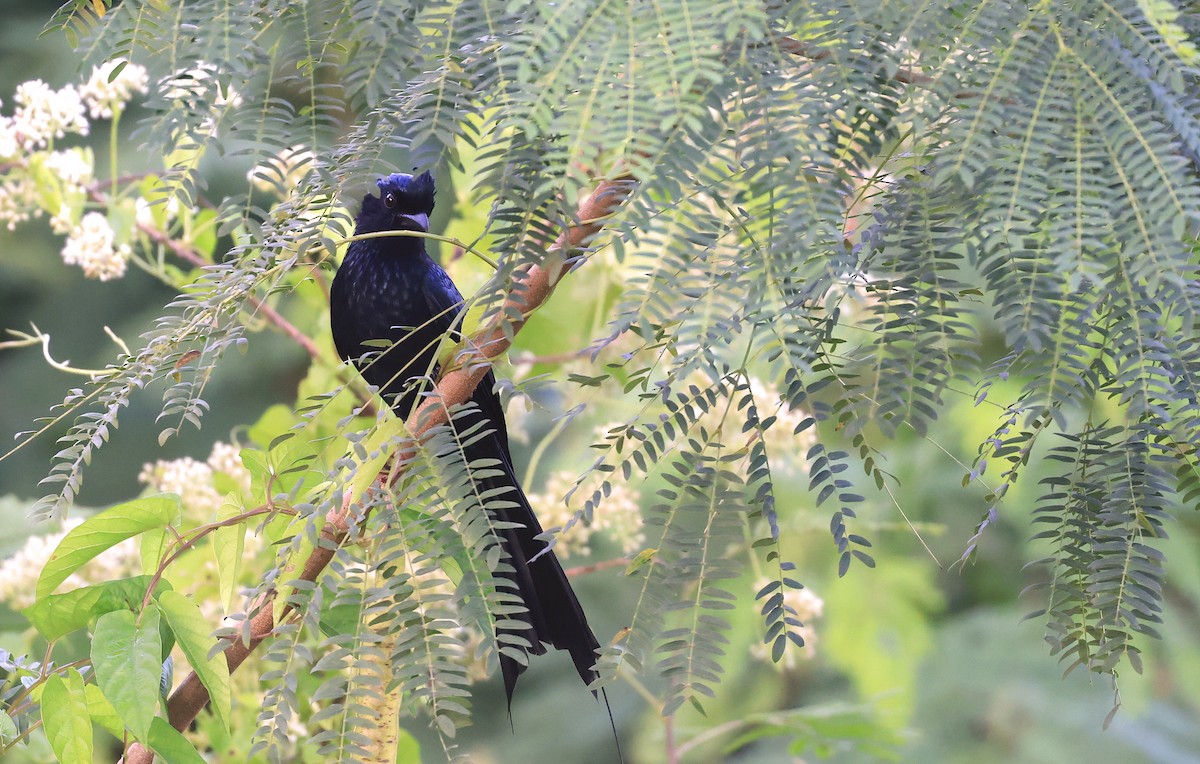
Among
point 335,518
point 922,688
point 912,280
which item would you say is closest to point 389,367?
point 335,518

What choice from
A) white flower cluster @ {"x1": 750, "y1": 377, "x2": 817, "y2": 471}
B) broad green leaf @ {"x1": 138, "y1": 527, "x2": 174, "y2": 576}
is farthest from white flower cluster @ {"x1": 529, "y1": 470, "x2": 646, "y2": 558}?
broad green leaf @ {"x1": 138, "y1": 527, "x2": 174, "y2": 576}

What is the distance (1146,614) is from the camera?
647 mm

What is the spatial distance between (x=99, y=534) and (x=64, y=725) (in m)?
0.15

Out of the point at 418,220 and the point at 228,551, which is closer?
the point at 228,551

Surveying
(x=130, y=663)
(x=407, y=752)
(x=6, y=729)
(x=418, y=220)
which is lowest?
(x=407, y=752)

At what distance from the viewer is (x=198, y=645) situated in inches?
30.3

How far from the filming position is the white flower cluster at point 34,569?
1.33 meters

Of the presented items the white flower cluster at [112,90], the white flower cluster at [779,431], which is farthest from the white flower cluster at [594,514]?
the white flower cluster at [112,90]

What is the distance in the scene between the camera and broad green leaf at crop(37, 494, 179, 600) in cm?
85

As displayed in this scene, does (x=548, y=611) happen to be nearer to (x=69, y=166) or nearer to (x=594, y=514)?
(x=594, y=514)

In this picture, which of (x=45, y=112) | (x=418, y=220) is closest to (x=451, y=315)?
(x=418, y=220)

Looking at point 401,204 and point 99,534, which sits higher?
point 401,204

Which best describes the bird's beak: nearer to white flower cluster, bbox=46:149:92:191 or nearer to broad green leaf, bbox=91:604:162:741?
white flower cluster, bbox=46:149:92:191

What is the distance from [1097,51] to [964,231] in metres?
0.12
